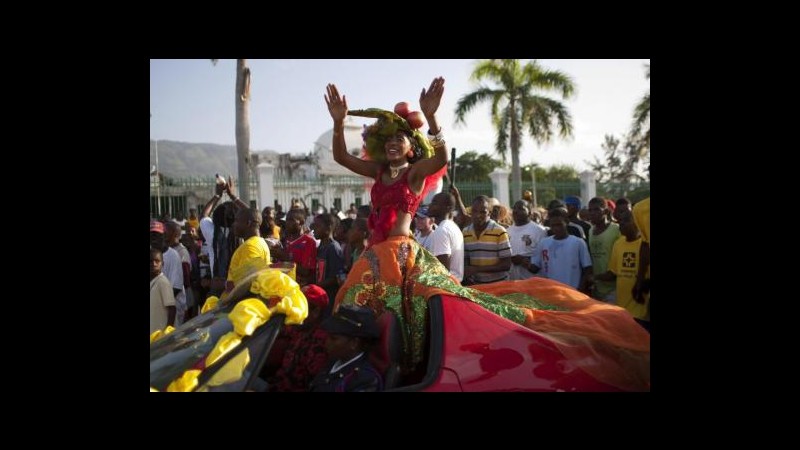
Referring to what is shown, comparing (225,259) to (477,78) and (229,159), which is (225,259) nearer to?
(477,78)

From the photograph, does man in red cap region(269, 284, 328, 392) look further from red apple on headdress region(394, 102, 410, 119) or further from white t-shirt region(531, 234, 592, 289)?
white t-shirt region(531, 234, 592, 289)

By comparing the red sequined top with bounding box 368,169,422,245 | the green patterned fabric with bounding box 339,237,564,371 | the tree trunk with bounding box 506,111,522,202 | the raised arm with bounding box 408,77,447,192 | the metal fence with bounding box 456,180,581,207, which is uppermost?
the tree trunk with bounding box 506,111,522,202

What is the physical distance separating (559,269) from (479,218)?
2.95 feet

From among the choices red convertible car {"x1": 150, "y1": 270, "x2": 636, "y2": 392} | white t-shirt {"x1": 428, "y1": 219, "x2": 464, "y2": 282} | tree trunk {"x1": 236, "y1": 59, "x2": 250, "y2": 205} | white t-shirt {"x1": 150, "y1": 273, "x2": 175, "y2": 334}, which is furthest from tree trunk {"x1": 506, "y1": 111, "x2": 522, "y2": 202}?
red convertible car {"x1": 150, "y1": 270, "x2": 636, "y2": 392}

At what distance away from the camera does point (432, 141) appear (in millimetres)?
4293

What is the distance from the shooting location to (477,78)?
69.1ft

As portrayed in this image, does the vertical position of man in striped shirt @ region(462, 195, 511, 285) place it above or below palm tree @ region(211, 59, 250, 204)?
below

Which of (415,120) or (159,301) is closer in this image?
(415,120)

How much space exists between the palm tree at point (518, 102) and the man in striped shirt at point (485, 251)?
572 inches

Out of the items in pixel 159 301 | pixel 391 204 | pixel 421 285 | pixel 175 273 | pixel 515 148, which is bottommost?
pixel 159 301

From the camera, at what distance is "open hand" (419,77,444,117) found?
406 cm

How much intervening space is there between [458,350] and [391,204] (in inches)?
48.6

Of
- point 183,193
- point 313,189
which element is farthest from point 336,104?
point 313,189

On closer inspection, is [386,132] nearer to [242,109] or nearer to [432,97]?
[432,97]
